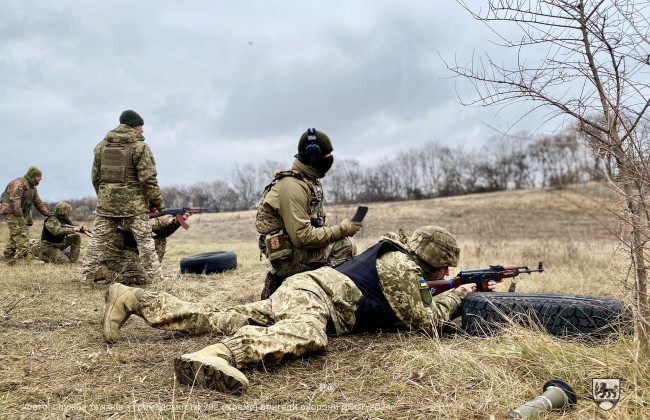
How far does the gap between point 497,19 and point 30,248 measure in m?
9.86

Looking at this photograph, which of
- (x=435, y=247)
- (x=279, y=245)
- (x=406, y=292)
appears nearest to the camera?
(x=406, y=292)

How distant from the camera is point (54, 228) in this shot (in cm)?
886

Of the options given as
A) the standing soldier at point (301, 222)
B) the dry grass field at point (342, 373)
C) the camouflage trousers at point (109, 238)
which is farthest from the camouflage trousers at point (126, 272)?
the standing soldier at point (301, 222)

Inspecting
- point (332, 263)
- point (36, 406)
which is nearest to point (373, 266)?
point (332, 263)

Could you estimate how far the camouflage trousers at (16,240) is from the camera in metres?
9.09

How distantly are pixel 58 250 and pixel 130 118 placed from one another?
170 inches

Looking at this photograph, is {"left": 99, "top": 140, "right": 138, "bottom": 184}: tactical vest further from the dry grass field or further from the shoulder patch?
the shoulder patch

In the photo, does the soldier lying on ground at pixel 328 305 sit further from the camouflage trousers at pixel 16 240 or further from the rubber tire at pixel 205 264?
the camouflage trousers at pixel 16 240

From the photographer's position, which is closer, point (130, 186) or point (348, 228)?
point (348, 228)

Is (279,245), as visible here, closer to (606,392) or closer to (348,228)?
(348,228)

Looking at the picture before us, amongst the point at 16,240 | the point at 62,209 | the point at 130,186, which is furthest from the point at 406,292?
the point at 16,240

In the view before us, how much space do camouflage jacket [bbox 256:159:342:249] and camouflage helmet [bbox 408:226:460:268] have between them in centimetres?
82

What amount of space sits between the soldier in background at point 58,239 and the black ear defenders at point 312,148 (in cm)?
618

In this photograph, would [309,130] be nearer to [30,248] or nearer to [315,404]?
[315,404]
